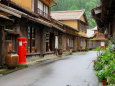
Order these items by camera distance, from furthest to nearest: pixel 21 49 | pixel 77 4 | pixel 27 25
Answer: pixel 77 4
pixel 27 25
pixel 21 49

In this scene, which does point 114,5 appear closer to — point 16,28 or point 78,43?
point 16,28

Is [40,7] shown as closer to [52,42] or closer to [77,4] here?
[52,42]

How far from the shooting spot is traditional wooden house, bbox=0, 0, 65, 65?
14859mm

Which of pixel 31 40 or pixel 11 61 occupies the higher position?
pixel 31 40

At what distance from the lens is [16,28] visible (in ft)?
61.1

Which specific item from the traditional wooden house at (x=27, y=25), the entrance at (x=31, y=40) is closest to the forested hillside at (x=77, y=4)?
the traditional wooden house at (x=27, y=25)

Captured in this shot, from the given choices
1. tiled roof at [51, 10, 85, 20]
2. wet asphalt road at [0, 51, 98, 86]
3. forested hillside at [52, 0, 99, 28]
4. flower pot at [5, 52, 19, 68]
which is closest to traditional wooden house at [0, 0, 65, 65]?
flower pot at [5, 52, 19, 68]

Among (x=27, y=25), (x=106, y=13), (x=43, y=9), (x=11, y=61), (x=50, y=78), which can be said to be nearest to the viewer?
(x=106, y=13)

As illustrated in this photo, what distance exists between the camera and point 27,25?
826 inches

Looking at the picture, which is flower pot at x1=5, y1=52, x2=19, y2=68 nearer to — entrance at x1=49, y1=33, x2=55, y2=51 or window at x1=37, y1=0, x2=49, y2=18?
window at x1=37, y1=0, x2=49, y2=18

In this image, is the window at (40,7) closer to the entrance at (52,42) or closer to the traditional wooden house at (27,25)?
the traditional wooden house at (27,25)

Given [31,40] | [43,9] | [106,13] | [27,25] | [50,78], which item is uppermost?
[43,9]

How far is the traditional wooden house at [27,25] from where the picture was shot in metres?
14.9

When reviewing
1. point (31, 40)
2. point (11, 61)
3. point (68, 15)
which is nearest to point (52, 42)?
point (31, 40)
